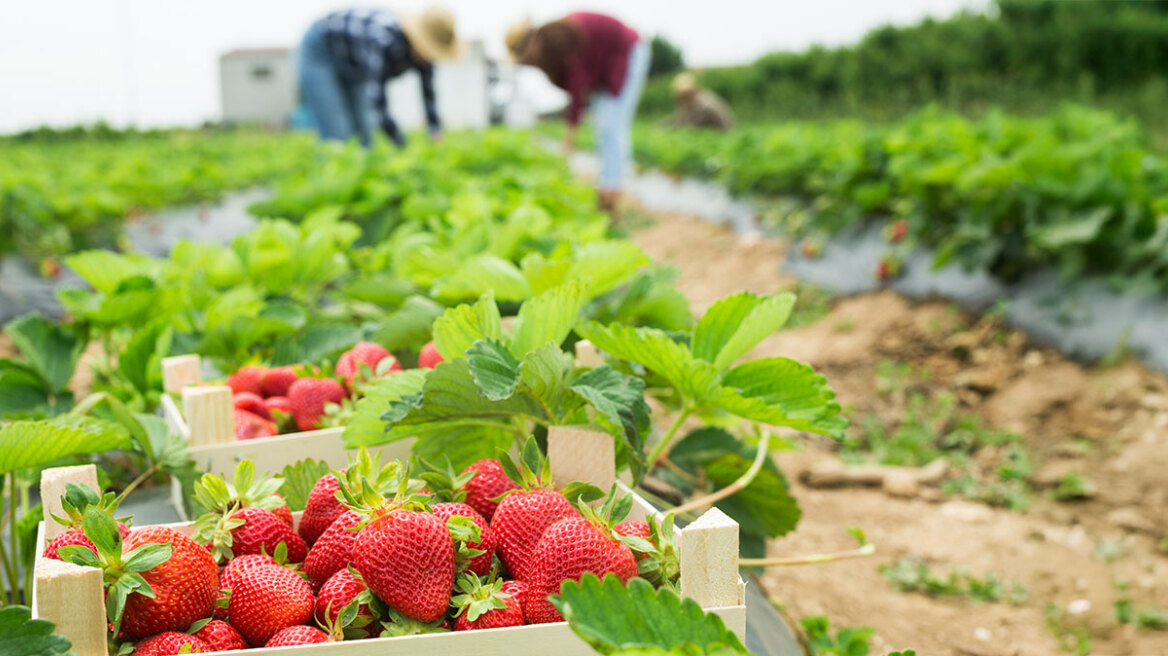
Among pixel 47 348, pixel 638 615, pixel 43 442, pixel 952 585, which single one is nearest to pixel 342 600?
pixel 638 615

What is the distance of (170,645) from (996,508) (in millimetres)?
3095

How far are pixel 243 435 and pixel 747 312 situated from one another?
855 millimetres

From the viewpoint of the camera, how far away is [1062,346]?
4.32 meters

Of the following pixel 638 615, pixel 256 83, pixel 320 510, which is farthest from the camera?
pixel 256 83

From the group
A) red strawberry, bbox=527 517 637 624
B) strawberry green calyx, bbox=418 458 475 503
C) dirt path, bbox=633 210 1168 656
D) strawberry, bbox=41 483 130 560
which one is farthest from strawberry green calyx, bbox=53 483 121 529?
dirt path, bbox=633 210 1168 656

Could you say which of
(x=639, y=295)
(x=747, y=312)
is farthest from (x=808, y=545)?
(x=747, y=312)

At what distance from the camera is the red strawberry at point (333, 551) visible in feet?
3.48

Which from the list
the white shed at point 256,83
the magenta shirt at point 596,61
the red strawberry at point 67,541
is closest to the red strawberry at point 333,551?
the red strawberry at point 67,541

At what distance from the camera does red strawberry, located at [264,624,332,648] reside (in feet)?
3.13

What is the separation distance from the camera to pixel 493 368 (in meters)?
1.12

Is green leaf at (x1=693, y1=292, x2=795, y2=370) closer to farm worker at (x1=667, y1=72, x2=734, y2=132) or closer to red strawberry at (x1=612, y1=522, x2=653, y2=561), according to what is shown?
red strawberry at (x1=612, y1=522, x2=653, y2=561)

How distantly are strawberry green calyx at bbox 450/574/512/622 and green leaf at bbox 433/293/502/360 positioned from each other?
0.34 meters

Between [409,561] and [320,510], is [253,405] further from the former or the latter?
[409,561]

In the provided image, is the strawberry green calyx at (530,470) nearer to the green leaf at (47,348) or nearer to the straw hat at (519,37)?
the green leaf at (47,348)
